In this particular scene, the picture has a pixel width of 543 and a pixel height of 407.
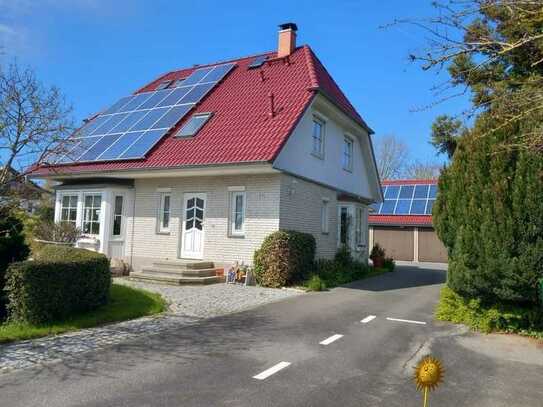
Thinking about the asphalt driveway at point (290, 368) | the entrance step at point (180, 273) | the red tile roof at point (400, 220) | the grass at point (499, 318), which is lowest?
the asphalt driveway at point (290, 368)

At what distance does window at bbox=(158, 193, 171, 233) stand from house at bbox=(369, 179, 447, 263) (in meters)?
17.4

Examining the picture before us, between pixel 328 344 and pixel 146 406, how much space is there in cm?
341

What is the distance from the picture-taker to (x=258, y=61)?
19672 mm

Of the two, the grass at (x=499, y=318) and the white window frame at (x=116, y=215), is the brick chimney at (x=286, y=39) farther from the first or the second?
the grass at (x=499, y=318)

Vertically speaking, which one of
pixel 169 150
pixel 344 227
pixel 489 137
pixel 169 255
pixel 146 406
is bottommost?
pixel 146 406

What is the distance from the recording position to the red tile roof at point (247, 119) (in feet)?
46.0

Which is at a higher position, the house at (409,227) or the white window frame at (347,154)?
the white window frame at (347,154)

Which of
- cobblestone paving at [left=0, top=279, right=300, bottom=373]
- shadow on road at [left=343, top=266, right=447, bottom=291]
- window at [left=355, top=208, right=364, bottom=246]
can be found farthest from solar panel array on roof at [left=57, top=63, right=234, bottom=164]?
shadow on road at [left=343, top=266, right=447, bottom=291]

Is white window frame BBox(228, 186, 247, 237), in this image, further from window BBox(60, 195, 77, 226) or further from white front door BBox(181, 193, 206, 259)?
window BBox(60, 195, 77, 226)

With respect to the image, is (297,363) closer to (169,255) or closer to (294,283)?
(294,283)

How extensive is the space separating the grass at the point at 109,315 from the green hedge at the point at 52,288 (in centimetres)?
17

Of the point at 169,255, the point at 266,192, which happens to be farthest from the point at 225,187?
the point at 169,255

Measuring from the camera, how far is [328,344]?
7297 millimetres

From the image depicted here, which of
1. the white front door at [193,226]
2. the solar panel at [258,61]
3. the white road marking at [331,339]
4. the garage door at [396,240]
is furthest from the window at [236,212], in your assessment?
the garage door at [396,240]
